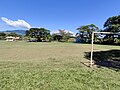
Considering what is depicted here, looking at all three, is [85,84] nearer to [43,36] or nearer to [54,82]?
[54,82]

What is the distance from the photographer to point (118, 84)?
221 inches

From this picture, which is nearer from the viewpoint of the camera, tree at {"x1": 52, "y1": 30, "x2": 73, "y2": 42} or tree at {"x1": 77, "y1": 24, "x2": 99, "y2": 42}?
tree at {"x1": 77, "y1": 24, "x2": 99, "y2": 42}

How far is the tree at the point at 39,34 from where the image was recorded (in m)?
82.9

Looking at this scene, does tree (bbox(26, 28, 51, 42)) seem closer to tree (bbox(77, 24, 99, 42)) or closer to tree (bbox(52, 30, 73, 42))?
tree (bbox(52, 30, 73, 42))

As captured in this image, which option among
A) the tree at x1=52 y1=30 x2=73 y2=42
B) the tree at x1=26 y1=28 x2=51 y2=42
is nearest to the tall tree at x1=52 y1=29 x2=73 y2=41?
the tree at x1=52 y1=30 x2=73 y2=42

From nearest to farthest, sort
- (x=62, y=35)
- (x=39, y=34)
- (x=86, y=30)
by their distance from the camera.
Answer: (x=86, y=30) → (x=39, y=34) → (x=62, y=35)

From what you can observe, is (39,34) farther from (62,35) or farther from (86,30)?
(86,30)

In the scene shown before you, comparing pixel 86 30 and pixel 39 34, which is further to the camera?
pixel 39 34

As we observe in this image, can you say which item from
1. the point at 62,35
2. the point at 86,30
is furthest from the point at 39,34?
the point at 86,30

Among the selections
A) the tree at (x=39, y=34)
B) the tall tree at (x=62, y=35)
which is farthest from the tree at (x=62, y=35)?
the tree at (x=39, y=34)

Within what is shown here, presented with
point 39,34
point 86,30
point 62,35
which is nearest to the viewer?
point 86,30

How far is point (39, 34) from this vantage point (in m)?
83.9

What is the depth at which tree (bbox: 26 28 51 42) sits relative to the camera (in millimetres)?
82938

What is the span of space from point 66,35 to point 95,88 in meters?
86.8
